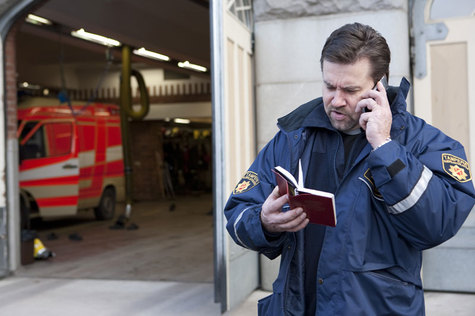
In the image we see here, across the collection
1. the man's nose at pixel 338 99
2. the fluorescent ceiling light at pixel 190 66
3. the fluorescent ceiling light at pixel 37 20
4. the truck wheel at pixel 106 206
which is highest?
the fluorescent ceiling light at pixel 37 20

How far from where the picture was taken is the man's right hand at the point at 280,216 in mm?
1950

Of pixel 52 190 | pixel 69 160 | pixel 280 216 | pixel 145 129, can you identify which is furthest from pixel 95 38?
pixel 280 216

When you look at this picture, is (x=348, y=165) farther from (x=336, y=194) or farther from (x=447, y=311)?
(x=447, y=311)

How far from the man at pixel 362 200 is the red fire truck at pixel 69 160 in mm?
9486

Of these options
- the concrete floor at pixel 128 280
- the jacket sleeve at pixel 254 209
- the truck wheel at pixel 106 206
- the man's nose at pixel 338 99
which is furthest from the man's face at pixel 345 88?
the truck wheel at pixel 106 206

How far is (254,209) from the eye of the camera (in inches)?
85.4

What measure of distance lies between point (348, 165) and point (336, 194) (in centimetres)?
11

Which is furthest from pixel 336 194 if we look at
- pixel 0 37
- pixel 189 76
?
pixel 189 76

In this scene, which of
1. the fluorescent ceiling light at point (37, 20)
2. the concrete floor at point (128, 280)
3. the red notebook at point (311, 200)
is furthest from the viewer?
the fluorescent ceiling light at point (37, 20)

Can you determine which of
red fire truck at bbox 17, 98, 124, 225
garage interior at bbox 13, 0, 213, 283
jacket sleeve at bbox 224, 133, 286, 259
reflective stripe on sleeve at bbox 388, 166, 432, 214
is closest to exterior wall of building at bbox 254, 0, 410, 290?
garage interior at bbox 13, 0, 213, 283

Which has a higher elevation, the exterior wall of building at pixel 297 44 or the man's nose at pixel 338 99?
the exterior wall of building at pixel 297 44

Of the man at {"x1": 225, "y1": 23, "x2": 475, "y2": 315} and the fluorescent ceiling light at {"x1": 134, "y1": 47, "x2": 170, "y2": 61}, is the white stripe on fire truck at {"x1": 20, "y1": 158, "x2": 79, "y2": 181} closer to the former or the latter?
the fluorescent ceiling light at {"x1": 134, "y1": 47, "x2": 170, "y2": 61}

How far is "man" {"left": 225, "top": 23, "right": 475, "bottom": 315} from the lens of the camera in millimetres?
1907

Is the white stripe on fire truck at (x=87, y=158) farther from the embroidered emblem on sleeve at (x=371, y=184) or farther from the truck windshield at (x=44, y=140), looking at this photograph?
the embroidered emblem on sleeve at (x=371, y=184)
